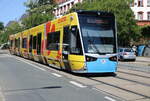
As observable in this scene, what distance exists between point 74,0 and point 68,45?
65.3 metres

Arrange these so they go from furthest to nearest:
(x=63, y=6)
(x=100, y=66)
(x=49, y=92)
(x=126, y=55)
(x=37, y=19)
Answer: (x=63, y=6), (x=37, y=19), (x=126, y=55), (x=100, y=66), (x=49, y=92)

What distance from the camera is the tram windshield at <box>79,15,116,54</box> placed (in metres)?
15.5

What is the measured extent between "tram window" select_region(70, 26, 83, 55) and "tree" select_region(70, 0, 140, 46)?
105 ft

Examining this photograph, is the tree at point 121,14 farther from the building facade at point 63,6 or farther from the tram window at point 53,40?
the building facade at point 63,6

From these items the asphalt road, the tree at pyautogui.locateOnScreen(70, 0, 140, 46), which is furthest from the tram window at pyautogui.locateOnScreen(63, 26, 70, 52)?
the tree at pyautogui.locateOnScreen(70, 0, 140, 46)

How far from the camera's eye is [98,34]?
15820 millimetres

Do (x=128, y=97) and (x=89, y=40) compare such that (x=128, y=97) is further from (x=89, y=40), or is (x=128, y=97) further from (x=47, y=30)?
(x=47, y=30)

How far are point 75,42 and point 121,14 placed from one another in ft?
113

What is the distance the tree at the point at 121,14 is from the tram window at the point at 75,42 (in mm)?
31886

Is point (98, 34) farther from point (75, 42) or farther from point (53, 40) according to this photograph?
point (53, 40)

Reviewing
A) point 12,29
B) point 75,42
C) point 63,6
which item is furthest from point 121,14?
point 12,29

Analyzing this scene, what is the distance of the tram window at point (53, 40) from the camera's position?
18909 mm

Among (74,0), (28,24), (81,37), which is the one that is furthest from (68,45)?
(74,0)

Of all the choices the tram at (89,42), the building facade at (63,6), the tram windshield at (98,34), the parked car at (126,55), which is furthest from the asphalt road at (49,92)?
the building facade at (63,6)
